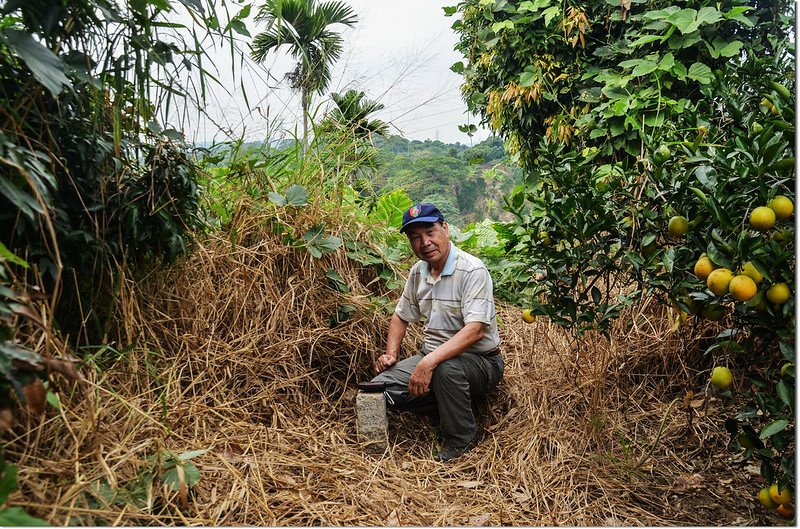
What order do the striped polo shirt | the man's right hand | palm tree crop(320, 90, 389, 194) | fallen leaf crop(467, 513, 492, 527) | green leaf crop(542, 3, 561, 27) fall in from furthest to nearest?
green leaf crop(542, 3, 561, 27) → palm tree crop(320, 90, 389, 194) → the man's right hand → the striped polo shirt → fallen leaf crop(467, 513, 492, 527)

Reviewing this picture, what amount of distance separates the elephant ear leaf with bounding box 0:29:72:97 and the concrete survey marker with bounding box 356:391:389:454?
171cm

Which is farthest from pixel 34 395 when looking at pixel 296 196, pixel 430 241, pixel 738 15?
pixel 738 15

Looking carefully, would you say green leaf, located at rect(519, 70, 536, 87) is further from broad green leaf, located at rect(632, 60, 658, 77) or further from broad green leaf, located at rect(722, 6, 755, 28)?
broad green leaf, located at rect(722, 6, 755, 28)

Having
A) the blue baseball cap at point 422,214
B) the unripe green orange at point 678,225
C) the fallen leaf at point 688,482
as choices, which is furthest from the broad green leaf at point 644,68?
the fallen leaf at point 688,482

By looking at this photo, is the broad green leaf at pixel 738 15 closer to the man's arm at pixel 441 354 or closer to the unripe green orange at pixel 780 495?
the man's arm at pixel 441 354

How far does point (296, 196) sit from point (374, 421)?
1170mm

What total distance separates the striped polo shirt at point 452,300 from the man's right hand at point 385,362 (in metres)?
0.16

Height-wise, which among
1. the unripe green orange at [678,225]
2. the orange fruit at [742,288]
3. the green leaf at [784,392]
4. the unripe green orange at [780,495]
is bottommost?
the unripe green orange at [780,495]

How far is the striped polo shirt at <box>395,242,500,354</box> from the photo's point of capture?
2680mm

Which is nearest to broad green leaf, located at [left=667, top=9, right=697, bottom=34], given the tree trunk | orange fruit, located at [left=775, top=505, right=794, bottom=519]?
the tree trunk

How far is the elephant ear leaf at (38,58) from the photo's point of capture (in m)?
1.28

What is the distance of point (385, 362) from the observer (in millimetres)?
2871

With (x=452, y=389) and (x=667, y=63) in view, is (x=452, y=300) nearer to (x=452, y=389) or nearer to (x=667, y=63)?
(x=452, y=389)

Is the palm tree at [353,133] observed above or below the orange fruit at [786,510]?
above
